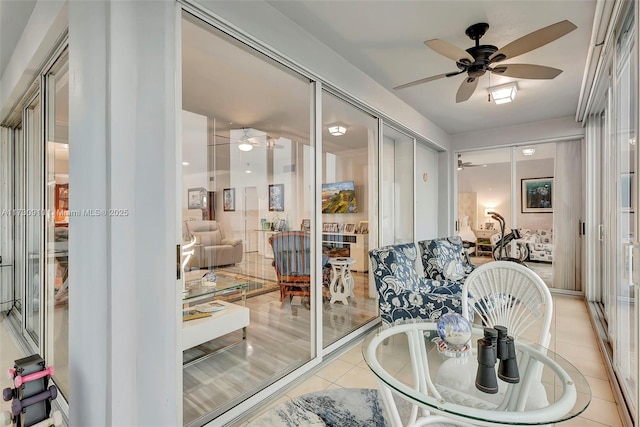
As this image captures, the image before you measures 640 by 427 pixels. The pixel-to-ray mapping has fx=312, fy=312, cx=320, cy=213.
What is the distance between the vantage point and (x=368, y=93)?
3154 mm

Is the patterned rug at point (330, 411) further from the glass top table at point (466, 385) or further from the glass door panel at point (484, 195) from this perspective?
the glass door panel at point (484, 195)

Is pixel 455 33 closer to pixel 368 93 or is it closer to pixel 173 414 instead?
pixel 368 93

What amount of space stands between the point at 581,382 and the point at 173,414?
1.80 metres

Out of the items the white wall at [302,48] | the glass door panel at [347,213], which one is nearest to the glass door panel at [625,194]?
the white wall at [302,48]

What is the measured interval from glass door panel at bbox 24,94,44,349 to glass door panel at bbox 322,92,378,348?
2195 mm

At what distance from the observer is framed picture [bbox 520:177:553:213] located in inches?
189

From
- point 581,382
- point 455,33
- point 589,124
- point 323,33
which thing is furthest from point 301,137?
point 589,124

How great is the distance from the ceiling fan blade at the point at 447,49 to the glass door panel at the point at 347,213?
3.06ft

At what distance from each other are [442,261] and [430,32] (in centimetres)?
228

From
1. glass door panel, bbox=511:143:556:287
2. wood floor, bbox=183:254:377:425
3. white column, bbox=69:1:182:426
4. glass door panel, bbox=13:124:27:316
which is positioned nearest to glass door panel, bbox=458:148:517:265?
glass door panel, bbox=511:143:556:287

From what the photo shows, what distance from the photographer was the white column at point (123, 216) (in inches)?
55.2

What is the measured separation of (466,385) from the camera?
133 cm

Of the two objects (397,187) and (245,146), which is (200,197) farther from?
(397,187)

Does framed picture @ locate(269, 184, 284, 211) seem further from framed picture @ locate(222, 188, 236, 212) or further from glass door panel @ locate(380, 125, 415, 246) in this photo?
glass door panel @ locate(380, 125, 415, 246)
